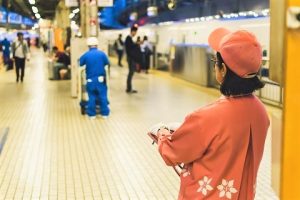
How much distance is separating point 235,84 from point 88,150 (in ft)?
17.0

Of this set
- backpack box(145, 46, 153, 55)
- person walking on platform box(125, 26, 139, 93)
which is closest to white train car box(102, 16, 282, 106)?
backpack box(145, 46, 153, 55)

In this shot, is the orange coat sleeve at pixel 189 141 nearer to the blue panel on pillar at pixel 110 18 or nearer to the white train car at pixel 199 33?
the white train car at pixel 199 33

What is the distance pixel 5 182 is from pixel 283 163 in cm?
468

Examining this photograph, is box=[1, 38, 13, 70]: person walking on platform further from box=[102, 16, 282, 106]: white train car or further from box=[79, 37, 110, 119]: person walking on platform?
box=[79, 37, 110, 119]: person walking on platform

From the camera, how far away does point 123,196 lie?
508 cm

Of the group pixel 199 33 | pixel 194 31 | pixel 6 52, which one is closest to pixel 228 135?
pixel 199 33

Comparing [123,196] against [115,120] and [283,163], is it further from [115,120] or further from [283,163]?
[115,120]

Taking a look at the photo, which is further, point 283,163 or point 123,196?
point 123,196

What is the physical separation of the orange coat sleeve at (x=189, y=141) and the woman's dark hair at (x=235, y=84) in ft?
0.59

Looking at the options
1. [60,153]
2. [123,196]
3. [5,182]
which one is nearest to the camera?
[123,196]

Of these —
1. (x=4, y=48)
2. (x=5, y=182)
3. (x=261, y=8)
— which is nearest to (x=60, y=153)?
(x=5, y=182)

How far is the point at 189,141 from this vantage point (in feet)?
6.81

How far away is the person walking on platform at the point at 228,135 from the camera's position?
2037 mm

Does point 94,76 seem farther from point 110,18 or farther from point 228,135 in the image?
point 110,18
